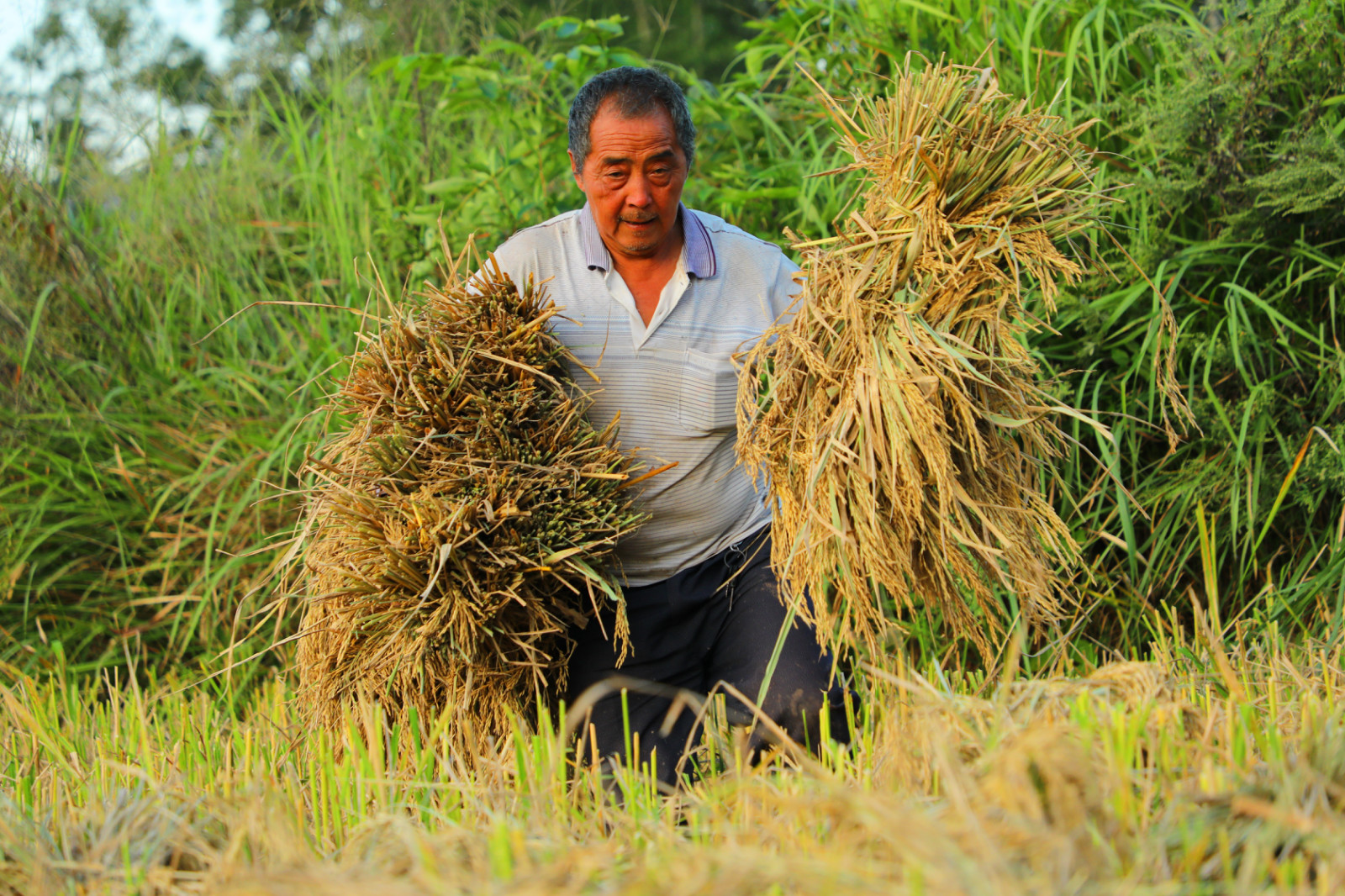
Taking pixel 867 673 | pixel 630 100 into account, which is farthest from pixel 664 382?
pixel 867 673

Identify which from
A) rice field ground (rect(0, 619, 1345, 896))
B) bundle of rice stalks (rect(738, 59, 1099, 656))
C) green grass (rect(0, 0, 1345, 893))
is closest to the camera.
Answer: rice field ground (rect(0, 619, 1345, 896))

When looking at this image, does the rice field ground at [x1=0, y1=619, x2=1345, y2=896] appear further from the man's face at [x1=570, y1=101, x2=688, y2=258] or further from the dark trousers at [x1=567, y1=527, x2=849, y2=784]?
the man's face at [x1=570, y1=101, x2=688, y2=258]

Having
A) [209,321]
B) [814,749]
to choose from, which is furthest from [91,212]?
[814,749]

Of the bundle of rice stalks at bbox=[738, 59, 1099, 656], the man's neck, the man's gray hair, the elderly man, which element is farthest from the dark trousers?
the man's gray hair

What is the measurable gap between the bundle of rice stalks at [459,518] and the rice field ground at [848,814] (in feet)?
0.42

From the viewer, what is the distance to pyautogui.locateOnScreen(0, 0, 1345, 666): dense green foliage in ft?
8.57

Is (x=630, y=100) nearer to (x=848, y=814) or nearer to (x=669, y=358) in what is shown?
(x=669, y=358)

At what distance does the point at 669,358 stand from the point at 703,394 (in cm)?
11

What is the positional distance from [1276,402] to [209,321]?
11.1ft

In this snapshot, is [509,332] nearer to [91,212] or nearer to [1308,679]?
[1308,679]

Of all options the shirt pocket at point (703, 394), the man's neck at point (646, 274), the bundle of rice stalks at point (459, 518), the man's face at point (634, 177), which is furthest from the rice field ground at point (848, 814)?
the man's face at point (634, 177)

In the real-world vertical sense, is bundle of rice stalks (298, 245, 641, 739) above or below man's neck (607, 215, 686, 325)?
below

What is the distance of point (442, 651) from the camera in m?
1.94

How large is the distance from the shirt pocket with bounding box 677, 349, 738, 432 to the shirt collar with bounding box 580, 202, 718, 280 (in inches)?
8.1
